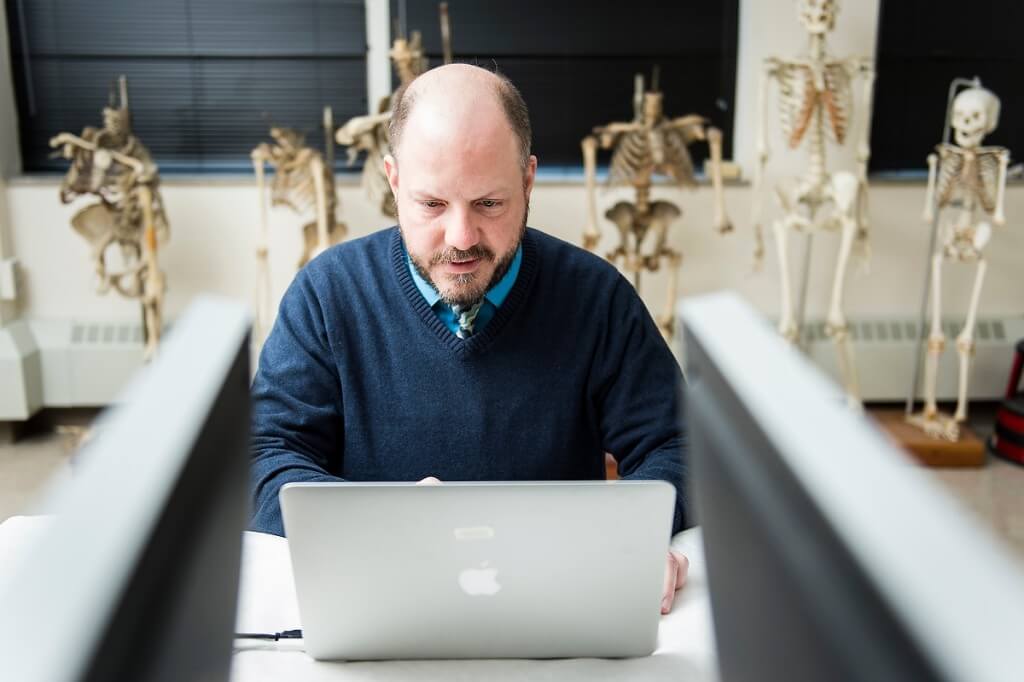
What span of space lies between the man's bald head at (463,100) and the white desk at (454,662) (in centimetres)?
68

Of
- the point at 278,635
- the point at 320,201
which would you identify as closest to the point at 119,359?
the point at 320,201

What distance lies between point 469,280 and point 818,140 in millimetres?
2293

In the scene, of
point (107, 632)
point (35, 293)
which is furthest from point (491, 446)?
point (35, 293)

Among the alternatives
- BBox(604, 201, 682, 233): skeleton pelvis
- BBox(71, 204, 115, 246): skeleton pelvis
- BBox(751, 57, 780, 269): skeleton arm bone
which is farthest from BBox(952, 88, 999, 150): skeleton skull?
BBox(71, 204, 115, 246): skeleton pelvis

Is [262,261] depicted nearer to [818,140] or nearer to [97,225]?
[97,225]

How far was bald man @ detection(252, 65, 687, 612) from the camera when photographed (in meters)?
1.55

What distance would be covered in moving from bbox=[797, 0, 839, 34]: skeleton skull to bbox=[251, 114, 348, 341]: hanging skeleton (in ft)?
5.43

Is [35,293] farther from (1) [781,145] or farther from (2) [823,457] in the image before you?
(2) [823,457]

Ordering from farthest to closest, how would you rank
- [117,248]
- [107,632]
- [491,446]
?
[117,248] < [491,446] < [107,632]

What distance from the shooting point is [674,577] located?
1217 millimetres

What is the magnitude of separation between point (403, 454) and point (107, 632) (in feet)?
4.27

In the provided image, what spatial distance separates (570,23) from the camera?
3768mm

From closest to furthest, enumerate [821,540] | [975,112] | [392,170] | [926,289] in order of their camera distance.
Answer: [821,540] < [392,170] < [975,112] < [926,289]

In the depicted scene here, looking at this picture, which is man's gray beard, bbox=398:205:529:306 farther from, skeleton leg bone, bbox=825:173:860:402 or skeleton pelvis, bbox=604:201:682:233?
skeleton leg bone, bbox=825:173:860:402
